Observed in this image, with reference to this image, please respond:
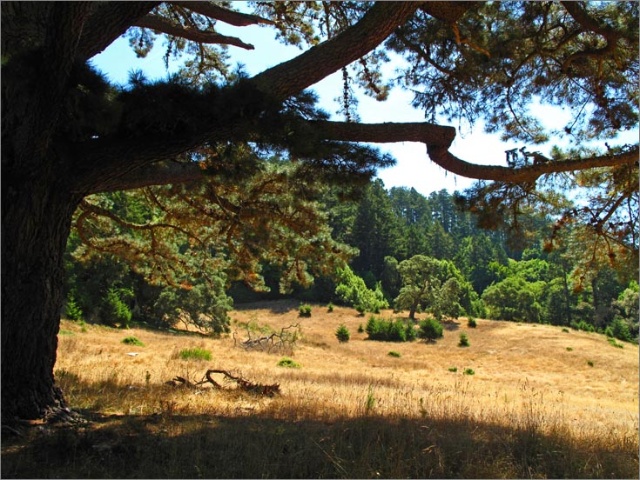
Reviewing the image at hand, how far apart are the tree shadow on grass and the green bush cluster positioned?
117 ft

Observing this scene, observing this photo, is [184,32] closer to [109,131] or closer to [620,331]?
[109,131]

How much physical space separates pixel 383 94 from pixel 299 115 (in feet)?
13.0

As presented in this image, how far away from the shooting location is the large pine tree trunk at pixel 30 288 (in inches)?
162

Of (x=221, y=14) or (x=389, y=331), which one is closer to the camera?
(x=221, y=14)

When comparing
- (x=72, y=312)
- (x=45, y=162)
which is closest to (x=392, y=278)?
(x=72, y=312)

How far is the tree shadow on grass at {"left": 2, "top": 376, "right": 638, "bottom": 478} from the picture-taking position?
10.9ft

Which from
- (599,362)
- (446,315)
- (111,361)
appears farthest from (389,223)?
(111,361)

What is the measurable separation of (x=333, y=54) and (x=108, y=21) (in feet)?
6.96

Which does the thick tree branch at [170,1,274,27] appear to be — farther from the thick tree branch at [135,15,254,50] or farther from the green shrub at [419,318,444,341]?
the green shrub at [419,318,444,341]

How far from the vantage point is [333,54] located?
454cm

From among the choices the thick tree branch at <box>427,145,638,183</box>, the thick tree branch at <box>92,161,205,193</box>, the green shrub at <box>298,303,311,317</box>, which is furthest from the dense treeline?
the green shrub at <box>298,303,311,317</box>

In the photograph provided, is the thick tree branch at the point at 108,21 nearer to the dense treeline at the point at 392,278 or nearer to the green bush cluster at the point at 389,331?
the dense treeline at the point at 392,278

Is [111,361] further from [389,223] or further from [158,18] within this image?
[389,223]

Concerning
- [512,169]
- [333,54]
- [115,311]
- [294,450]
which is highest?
[333,54]
